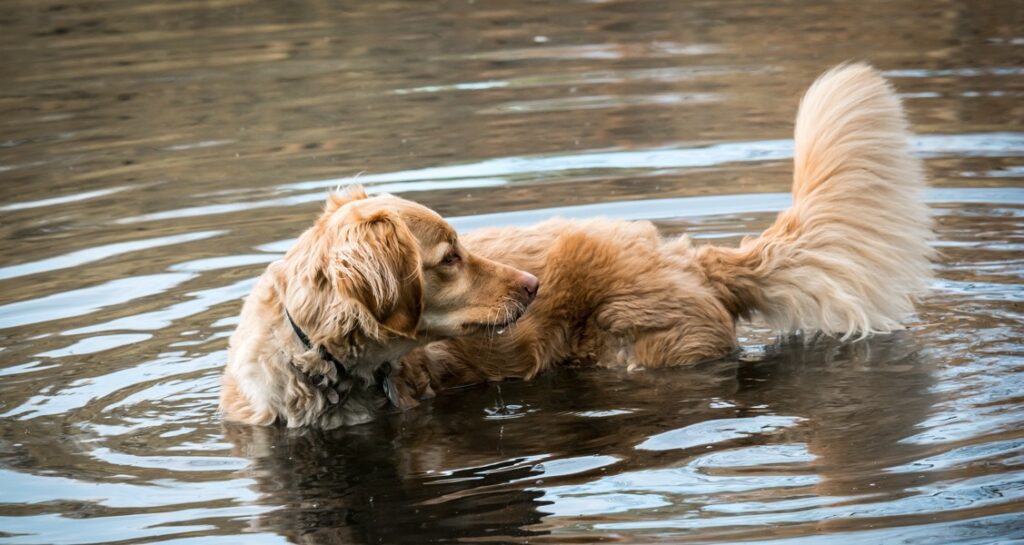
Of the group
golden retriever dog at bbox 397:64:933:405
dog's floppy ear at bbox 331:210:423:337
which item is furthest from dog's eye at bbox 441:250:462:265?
golden retriever dog at bbox 397:64:933:405

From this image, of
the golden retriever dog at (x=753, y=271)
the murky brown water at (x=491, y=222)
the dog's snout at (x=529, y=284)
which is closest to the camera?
the murky brown water at (x=491, y=222)

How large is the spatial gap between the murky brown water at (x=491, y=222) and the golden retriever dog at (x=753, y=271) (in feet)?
0.54

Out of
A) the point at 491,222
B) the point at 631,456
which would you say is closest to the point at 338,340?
the point at 631,456

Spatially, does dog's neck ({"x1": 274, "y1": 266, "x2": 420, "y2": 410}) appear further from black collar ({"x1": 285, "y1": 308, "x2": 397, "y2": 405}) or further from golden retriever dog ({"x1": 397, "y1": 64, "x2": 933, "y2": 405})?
golden retriever dog ({"x1": 397, "y1": 64, "x2": 933, "y2": 405})

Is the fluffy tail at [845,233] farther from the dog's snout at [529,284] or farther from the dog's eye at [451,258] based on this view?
the dog's eye at [451,258]

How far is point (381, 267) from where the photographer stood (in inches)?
216

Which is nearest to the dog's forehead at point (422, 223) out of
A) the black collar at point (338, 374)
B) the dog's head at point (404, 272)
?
the dog's head at point (404, 272)

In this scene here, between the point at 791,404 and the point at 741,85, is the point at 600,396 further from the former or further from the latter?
the point at 741,85

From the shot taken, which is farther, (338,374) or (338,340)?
(338,374)

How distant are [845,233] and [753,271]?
47 cm

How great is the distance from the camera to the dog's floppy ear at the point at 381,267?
5477mm

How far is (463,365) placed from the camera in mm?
6461

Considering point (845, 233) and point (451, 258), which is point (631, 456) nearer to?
point (451, 258)

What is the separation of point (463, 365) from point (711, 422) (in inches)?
52.9
